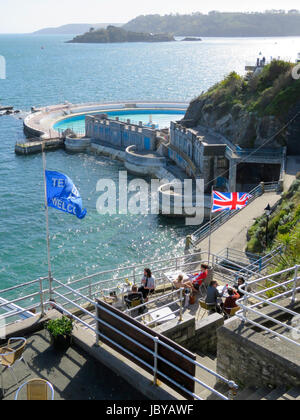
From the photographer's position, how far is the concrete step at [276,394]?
7609 mm

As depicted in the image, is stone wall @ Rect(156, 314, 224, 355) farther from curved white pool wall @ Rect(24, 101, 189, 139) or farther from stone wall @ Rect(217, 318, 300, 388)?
curved white pool wall @ Rect(24, 101, 189, 139)

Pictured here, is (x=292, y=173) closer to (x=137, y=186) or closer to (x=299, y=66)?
(x=299, y=66)

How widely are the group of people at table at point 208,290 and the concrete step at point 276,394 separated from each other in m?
4.75

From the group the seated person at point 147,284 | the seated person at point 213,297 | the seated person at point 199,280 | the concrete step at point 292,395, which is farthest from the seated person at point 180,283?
the concrete step at point 292,395

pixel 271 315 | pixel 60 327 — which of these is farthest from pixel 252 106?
pixel 60 327

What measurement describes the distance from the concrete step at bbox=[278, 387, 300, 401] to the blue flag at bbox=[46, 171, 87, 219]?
19.3 ft

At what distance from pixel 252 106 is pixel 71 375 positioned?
39.6 metres

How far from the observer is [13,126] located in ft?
259

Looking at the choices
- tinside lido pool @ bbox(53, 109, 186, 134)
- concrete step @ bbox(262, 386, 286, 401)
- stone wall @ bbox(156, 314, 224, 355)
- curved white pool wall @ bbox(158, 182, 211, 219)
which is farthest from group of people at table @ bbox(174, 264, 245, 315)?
tinside lido pool @ bbox(53, 109, 186, 134)

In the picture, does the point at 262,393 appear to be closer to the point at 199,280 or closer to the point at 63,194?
the point at 63,194

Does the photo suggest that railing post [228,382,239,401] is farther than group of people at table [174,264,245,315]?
No

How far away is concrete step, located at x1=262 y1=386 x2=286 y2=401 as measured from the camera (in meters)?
7.61

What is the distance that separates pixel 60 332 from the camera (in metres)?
9.04
